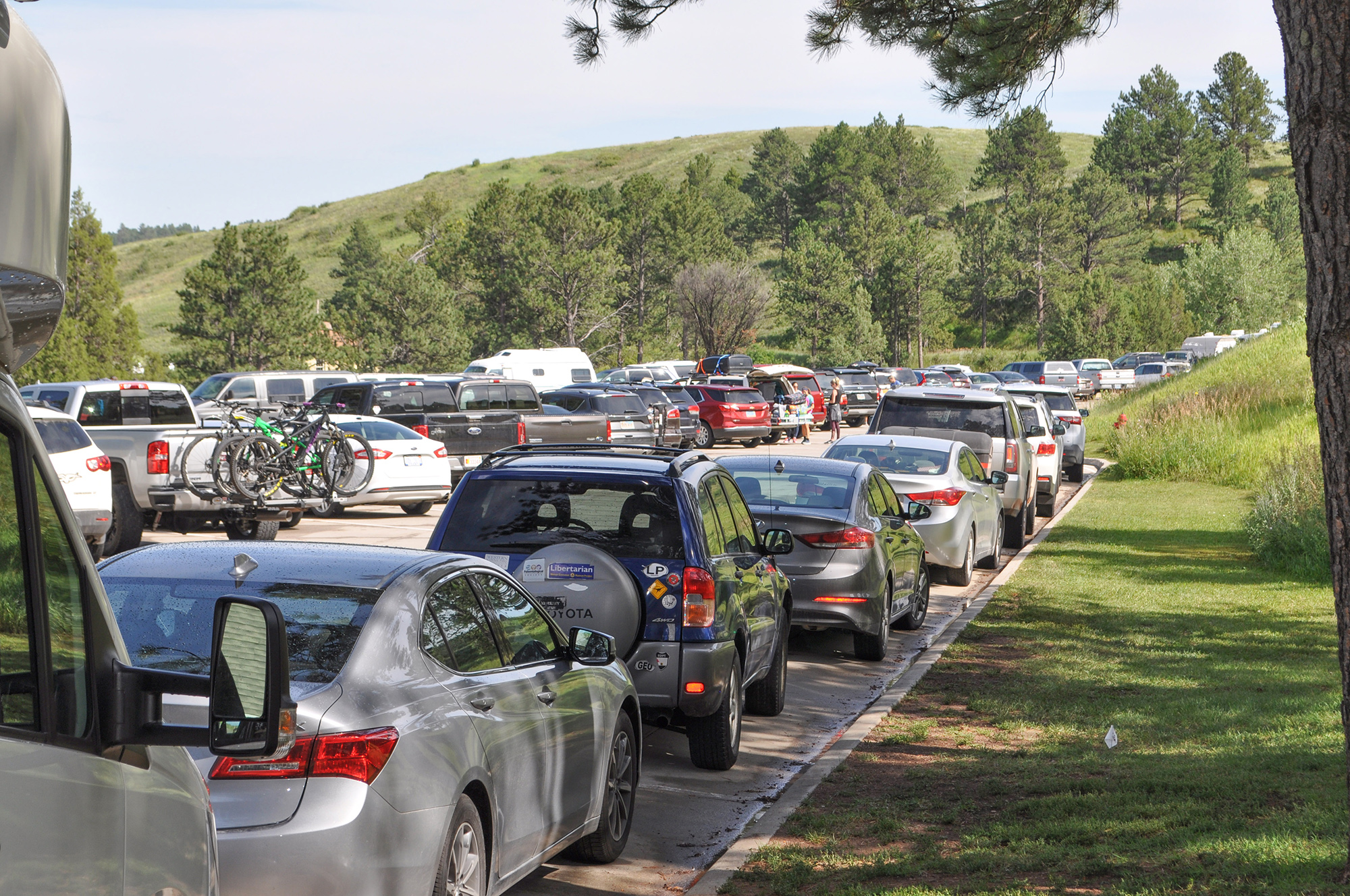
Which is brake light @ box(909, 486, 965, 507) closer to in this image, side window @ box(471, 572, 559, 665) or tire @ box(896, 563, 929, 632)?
tire @ box(896, 563, 929, 632)

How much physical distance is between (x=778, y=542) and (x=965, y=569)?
702 cm

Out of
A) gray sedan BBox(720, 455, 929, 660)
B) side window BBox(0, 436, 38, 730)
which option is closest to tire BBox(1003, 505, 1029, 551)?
gray sedan BBox(720, 455, 929, 660)

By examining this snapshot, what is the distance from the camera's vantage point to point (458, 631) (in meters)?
4.93

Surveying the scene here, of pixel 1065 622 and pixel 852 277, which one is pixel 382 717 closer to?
pixel 1065 622

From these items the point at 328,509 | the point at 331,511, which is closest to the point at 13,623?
the point at 328,509

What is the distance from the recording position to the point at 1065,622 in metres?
12.7

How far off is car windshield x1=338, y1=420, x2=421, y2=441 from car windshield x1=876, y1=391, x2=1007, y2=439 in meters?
7.44

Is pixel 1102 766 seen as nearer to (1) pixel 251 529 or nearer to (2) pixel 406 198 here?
(1) pixel 251 529

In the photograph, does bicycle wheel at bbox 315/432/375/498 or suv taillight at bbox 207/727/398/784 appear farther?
bicycle wheel at bbox 315/432/375/498

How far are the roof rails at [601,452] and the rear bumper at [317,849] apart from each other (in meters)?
3.85

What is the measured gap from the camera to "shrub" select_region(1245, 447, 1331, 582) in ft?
50.1

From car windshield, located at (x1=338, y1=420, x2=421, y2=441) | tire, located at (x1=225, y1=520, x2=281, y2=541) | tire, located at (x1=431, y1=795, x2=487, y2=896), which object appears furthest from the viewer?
car windshield, located at (x1=338, y1=420, x2=421, y2=441)

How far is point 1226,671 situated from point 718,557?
4.50 metres

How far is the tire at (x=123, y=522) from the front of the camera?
15.4m
